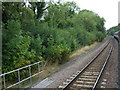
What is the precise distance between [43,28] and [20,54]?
5.97 m

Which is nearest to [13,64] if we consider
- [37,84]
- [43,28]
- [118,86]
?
[37,84]

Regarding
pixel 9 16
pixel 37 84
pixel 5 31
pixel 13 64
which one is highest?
pixel 9 16

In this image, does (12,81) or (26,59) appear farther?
(26,59)

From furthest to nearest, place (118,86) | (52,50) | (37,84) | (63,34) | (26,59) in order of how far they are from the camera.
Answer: (63,34) < (52,50) < (26,59) < (37,84) < (118,86)

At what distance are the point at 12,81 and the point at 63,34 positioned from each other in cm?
1249

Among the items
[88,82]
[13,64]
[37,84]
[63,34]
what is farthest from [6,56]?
[63,34]

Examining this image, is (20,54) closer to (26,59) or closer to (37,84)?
(26,59)

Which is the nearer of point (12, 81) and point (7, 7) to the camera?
point (12, 81)

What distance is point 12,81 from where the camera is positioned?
10055 mm

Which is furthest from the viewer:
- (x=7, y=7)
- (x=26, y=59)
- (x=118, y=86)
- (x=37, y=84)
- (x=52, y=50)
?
(x=52, y=50)

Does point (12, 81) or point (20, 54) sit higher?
point (20, 54)

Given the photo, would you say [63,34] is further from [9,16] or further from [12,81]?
[12,81]

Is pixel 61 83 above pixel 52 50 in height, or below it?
below

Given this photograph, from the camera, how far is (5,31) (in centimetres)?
973
